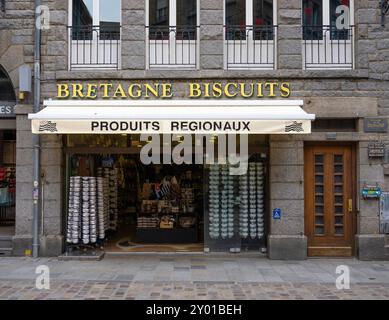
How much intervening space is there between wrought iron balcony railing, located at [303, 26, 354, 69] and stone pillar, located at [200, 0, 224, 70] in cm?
203

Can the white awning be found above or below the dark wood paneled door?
above

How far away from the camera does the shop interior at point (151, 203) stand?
35.0 ft

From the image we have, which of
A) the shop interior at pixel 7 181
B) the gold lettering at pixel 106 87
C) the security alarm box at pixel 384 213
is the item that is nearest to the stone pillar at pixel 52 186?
the gold lettering at pixel 106 87

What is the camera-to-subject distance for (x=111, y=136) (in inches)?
424

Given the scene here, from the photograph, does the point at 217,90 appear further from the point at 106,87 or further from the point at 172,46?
the point at 106,87

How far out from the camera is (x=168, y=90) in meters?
10.5

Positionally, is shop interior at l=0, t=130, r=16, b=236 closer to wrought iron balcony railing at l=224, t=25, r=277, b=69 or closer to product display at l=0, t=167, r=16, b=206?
product display at l=0, t=167, r=16, b=206

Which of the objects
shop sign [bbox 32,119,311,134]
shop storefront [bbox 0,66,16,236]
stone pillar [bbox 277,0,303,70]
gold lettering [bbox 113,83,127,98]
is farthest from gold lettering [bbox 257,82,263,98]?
shop storefront [bbox 0,66,16,236]

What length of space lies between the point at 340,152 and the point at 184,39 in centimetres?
456

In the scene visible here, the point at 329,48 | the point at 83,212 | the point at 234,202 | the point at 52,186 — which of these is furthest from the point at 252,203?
the point at 52,186

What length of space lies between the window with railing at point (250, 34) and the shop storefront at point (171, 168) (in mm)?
1232

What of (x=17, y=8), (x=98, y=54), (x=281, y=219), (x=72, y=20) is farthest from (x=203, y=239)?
(x=17, y=8)

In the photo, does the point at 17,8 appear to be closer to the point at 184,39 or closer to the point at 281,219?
the point at 184,39

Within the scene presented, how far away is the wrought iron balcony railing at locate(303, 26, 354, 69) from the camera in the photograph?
35.0ft
